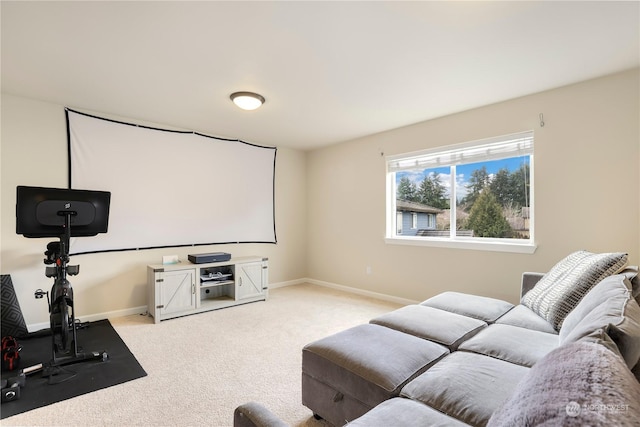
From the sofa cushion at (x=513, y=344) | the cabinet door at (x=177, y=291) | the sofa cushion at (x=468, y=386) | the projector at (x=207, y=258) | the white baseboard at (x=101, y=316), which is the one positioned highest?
the projector at (x=207, y=258)

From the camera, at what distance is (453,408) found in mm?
1210

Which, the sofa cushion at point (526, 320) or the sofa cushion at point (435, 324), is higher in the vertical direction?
the sofa cushion at point (526, 320)

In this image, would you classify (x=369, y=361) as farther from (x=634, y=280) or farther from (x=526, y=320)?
(x=634, y=280)

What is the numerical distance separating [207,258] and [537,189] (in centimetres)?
382

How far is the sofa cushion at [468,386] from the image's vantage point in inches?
46.6

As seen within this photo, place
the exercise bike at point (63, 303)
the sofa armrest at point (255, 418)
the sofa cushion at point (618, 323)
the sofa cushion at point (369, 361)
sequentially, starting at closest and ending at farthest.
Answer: the sofa cushion at point (618, 323) < the sofa armrest at point (255, 418) < the sofa cushion at point (369, 361) < the exercise bike at point (63, 303)

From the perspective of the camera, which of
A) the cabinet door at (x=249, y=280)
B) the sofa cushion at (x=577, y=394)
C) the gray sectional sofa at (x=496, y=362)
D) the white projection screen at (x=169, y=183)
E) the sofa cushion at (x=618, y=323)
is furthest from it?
the cabinet door at (x=249, y=280)

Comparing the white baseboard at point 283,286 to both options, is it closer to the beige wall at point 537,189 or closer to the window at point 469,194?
the beige wall at point 537,189

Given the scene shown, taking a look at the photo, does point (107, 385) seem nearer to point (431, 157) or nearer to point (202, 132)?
point (202, 132)

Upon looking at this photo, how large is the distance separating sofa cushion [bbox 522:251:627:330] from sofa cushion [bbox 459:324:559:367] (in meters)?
0.21

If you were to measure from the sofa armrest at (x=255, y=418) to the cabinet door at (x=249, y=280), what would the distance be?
10.5 ft

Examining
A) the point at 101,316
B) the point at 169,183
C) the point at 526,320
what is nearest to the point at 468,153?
the point at 526,320

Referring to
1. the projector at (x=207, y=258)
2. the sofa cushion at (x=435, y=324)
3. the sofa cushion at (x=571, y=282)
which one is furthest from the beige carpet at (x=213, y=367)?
the sofa cushion at (x=571, y=282)

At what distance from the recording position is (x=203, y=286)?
400 centimetres
